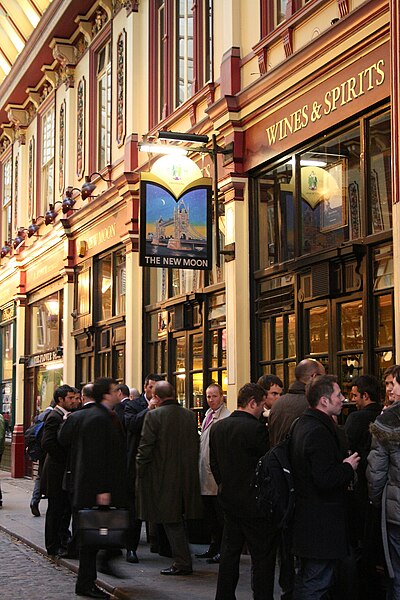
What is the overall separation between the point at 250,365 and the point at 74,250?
9.61 meters

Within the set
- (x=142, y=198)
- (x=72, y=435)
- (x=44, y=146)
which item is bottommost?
(x=72, y=435)

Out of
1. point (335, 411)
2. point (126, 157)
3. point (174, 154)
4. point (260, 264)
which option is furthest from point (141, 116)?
point (335, 411)

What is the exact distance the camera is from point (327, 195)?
39.9 ft

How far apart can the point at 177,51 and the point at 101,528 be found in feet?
32.9

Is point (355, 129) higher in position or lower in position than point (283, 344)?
higher

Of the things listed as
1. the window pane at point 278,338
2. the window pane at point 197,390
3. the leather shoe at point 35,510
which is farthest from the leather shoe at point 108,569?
the leather shoe at point 35,510

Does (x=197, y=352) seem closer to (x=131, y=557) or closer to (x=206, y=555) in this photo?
(x=206, y=555)

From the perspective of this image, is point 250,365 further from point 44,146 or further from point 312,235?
point 44,146

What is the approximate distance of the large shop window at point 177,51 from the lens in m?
15.8

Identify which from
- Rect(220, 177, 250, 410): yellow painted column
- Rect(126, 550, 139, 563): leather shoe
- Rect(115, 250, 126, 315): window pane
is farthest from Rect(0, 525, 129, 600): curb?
Rect(115, 250, 126, 315): window pane

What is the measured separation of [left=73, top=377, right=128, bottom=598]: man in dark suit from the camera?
30.4 ft

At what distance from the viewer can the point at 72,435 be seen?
32.6ft

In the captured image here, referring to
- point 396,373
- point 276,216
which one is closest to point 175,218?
point 276,216

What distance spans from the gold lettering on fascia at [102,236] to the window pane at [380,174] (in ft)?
29.5
